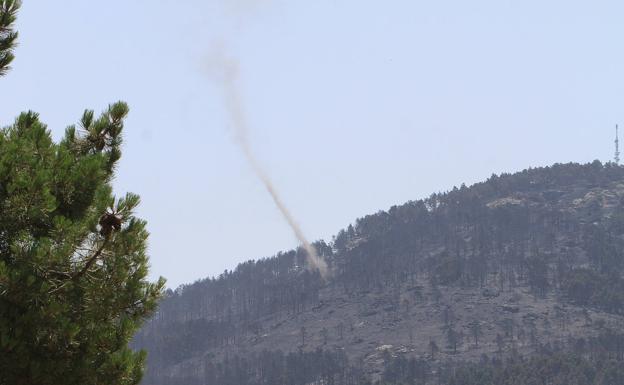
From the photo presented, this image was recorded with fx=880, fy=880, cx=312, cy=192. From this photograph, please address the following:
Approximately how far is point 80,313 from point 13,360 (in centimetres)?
180

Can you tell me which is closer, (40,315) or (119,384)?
(40,315)

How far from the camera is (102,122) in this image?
2252 cm

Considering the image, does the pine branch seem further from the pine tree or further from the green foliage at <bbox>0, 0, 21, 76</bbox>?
the green foliage at <bbox>0, 0, 21, 76</bbox>

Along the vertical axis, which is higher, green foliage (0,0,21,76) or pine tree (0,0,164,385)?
green foliage (0,0,21,76)

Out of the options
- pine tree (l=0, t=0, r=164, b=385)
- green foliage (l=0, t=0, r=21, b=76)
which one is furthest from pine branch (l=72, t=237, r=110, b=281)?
green foliage (l=0, t=0, r=21, b=76)

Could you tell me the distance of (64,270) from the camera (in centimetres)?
1844

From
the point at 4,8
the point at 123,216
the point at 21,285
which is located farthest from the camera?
the point at 4,8

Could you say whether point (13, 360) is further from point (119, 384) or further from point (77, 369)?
point (119, 384)

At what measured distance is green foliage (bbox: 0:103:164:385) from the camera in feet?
57.9

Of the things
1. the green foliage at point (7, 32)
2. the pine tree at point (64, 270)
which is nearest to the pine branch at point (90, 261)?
the pine tree at point (64, 270)

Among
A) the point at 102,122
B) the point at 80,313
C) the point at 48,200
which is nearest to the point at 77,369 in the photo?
the point at 80,313

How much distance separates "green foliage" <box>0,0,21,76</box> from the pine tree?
1.99 meters

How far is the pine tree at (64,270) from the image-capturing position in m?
17.6

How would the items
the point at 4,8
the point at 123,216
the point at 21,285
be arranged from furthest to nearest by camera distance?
the point at 4,8
the point at 123,216
the point at 21,285
